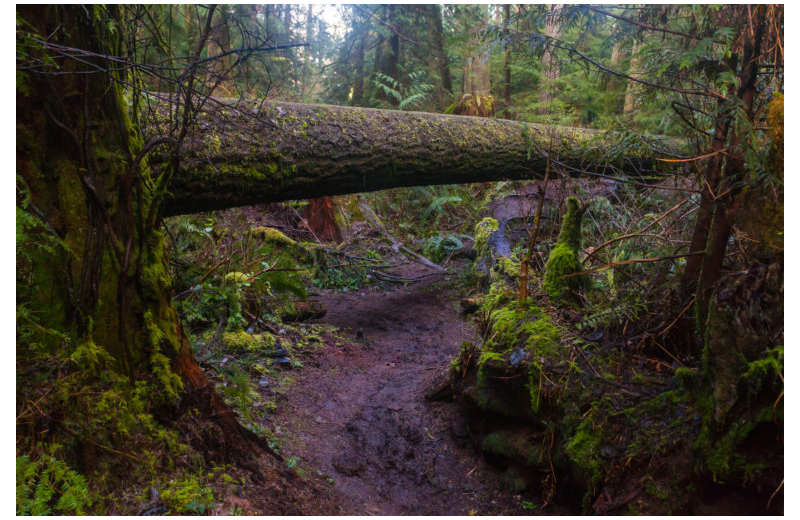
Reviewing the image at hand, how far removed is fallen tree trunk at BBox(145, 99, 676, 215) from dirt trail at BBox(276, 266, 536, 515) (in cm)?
226

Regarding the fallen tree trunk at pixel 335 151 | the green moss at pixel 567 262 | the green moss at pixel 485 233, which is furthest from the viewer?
the green moss at pixel 485 233

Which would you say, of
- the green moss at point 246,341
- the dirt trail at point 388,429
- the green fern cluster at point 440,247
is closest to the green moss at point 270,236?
the dirt trail at point 388,429

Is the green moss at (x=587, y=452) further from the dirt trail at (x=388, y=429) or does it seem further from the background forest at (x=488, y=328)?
the dirt trail at (x=388, y=429)

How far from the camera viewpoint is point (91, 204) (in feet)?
8.00

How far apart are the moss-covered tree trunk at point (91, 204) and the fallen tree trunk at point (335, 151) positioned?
2.05 feet

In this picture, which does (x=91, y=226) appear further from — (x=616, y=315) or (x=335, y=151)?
(x=616, y=315)

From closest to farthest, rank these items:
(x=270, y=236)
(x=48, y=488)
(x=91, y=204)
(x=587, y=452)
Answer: (x=48, y=488)
(x=91, y=204)
(x=587, y=452)
(x=270, y=236)

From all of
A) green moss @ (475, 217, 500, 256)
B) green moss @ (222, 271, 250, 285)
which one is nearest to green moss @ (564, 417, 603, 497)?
green moss @ (222, 271, 250, 285)

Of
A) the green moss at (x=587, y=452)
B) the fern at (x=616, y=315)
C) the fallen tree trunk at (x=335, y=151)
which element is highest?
the fallen tree trunk at (x=335, y=151)

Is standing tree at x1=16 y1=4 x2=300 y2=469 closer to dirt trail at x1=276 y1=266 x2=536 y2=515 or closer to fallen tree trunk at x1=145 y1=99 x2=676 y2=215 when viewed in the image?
fallen tree trunk at x1=145 y1=99 x2=676 y2=215

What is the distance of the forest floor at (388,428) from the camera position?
10.6 ft

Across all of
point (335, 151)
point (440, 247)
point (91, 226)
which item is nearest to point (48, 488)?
point (91, 226)

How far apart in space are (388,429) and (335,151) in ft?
10.7

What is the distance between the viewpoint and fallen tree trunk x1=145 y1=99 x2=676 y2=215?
4232 millimetres
